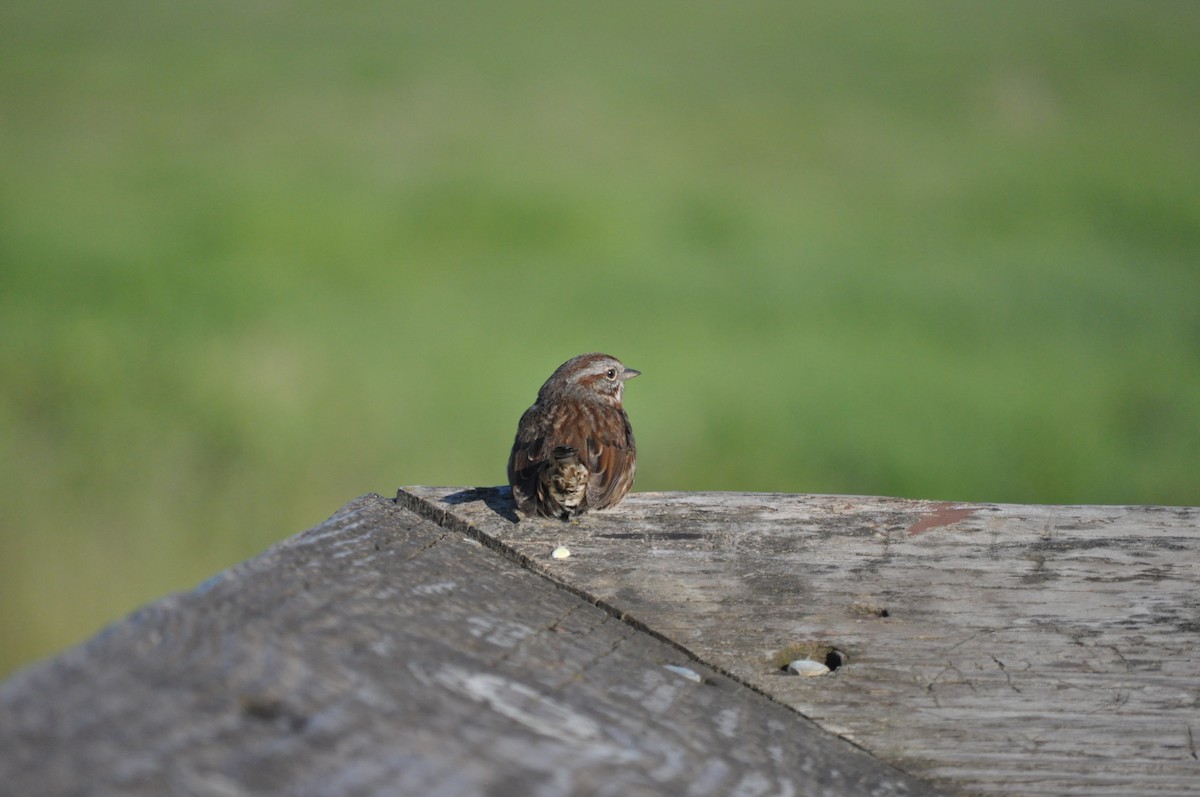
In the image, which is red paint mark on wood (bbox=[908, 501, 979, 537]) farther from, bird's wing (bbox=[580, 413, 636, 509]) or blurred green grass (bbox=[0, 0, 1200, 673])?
blurred green grass (bbox=[0, 0, 1200, 673])

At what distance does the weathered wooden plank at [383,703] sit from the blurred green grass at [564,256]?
463 centimetres

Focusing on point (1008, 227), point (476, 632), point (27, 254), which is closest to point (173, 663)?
point (476, 632)

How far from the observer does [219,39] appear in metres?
10.6

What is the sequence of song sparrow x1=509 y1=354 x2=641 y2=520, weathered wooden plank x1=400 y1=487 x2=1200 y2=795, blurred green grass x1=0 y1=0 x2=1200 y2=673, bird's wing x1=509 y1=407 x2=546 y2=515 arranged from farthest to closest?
blurred green grass x1=0 y1=0 x2=1200 y2=673
song sparrow x1=509 y1=354 x2=641 y2=520
bird's wing x1=509 y1=407 x2=546 y2=515
weathered wooden plank x1=400 y1=487 x2=1200 y2=795

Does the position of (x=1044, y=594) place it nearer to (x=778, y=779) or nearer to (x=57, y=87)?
(x=778, y=779)

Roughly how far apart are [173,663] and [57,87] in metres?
9.95

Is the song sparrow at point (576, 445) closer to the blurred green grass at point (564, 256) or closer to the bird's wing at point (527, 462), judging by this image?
the bird's wing at point (527, 462)

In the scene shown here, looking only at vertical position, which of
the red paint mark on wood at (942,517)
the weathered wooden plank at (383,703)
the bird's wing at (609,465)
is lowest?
the bird's wing at (609,465)

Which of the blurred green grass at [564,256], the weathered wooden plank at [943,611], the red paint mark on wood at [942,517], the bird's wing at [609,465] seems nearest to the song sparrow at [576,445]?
the bird's wing at [609,465]

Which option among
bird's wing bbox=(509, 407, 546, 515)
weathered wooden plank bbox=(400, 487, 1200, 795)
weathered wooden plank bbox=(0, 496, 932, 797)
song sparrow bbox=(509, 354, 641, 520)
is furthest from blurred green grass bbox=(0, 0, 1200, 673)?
weathered wooden plank bbox=(0, 496, 932, 797)

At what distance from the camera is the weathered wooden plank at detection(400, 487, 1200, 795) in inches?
80.3

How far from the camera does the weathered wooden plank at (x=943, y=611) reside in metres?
2.04

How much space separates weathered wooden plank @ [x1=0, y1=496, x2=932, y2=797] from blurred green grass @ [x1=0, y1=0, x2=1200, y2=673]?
4628mm

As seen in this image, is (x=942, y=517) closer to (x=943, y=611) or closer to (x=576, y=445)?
(x=943, y=611)
